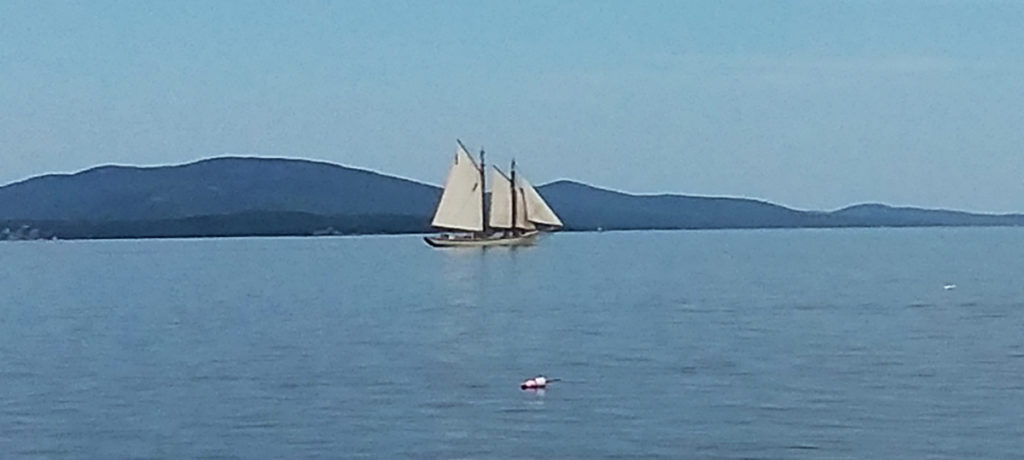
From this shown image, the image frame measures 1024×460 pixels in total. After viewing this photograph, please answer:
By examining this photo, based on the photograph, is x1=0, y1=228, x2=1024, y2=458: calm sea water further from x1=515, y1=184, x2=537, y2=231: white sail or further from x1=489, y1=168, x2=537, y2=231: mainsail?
x1=515, y1=184, x2=537, y2=231: white sail

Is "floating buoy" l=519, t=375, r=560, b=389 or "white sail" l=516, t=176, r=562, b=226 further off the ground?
"white sail" l=516, t=176, r=562, b=226

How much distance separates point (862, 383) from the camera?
2827 centimetres

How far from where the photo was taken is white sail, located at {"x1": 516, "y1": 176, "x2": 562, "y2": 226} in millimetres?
116500

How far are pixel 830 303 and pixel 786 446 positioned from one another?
103 feet

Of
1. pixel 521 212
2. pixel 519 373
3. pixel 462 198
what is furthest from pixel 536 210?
pixel 519 373

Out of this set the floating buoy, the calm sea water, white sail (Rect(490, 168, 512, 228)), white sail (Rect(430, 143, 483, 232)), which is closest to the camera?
the calm sea water

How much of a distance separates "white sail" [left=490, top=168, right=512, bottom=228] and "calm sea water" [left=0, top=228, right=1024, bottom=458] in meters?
48.4

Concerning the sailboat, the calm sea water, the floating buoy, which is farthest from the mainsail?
the floating buoy

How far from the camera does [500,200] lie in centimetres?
11431

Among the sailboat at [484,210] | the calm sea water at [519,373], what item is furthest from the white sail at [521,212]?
the calm sea water at [519,373]

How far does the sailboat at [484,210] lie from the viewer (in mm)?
108500

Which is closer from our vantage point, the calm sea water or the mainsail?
the calm sea water

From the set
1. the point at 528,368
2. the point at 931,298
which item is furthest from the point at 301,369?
the point at 931,298

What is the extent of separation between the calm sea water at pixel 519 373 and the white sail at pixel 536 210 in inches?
2069
